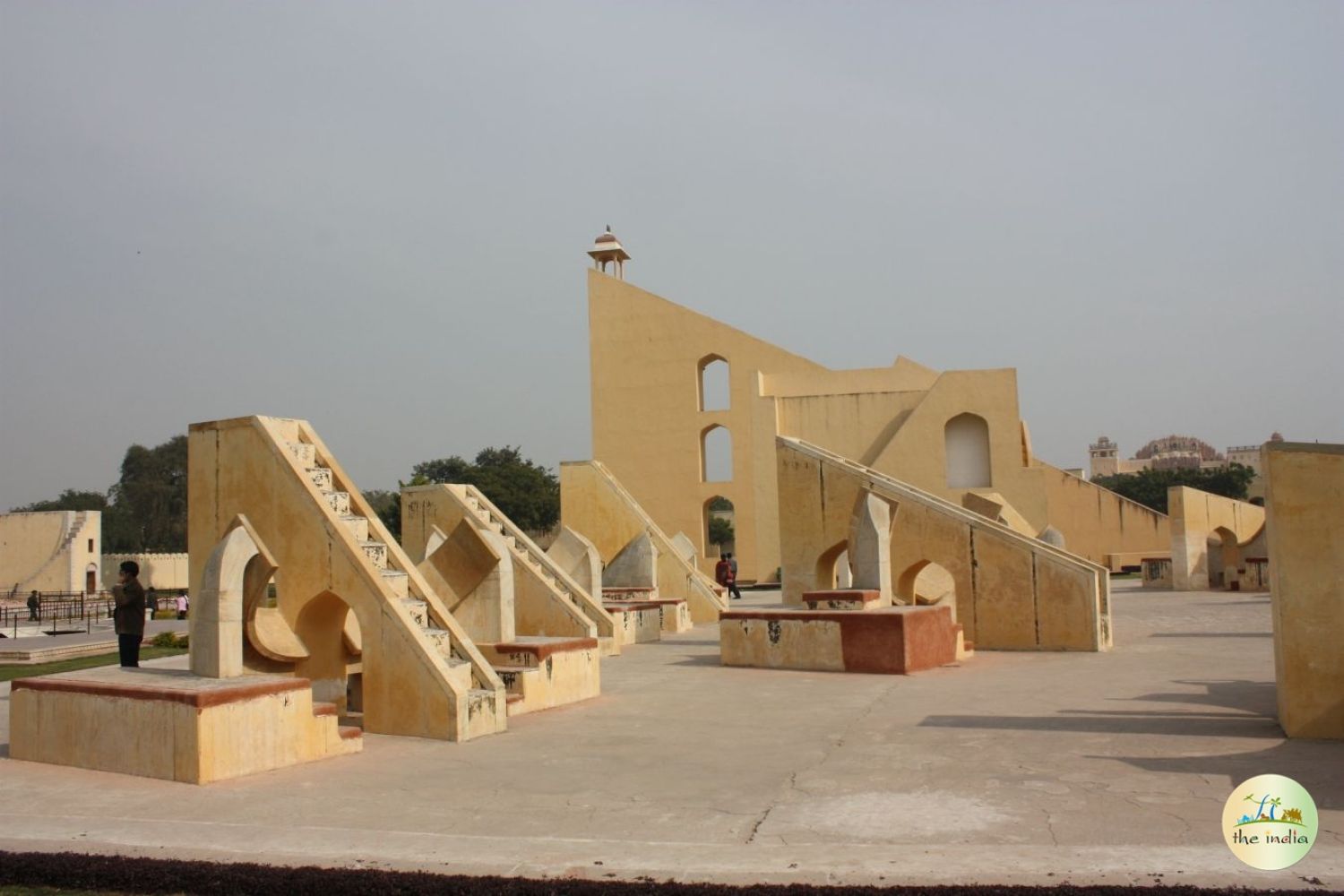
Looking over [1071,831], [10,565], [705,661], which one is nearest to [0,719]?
[705,661]

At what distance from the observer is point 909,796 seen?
5.75 m

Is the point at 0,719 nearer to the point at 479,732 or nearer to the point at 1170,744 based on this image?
the point at 479,732

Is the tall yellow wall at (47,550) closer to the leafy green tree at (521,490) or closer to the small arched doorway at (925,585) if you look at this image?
the leafy green tree at (521,490)

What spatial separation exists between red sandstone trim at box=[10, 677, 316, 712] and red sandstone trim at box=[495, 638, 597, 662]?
2570mm

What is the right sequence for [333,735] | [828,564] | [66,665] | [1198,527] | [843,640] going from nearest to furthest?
[333,735], [843,640], [66,665], [828,564], [1198,527]

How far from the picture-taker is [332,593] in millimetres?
8414

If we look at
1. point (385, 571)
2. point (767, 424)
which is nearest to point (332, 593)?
point (385, 571)

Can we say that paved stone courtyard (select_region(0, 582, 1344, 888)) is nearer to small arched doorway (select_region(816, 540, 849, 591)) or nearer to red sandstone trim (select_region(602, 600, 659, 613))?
red sandstone trim (select_region(602, 600, 659, 613))

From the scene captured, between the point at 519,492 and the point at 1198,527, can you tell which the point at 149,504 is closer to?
the point at 519,492

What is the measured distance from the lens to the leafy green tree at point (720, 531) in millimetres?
62906

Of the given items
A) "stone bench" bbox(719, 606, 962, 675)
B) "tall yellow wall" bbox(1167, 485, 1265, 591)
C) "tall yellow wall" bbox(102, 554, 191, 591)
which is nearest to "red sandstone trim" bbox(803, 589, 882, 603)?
"stone bench" bbox(719, 606, 962, 675)

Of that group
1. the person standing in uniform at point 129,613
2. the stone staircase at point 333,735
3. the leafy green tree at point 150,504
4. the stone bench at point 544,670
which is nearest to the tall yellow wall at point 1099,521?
the stone bench at point 544,670

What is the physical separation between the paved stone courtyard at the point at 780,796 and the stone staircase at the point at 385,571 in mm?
519

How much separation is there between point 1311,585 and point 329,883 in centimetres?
609
